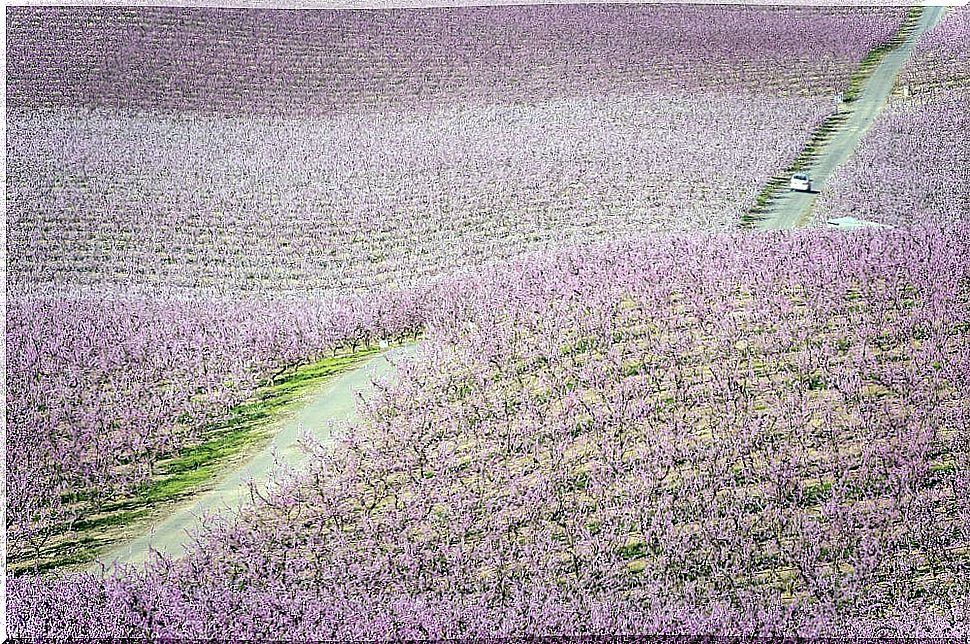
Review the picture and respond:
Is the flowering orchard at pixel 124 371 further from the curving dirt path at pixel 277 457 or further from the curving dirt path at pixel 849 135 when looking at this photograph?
the curving dirt path at pixel 849 135

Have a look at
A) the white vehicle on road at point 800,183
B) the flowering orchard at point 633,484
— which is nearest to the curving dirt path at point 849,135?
the white vehicle on road at point 800,183

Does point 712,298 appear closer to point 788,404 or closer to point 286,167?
point 788,404

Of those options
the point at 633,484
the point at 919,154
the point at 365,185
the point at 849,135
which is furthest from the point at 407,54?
the point at 633,484

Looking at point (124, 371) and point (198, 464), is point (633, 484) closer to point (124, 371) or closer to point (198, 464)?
point (198, 464)

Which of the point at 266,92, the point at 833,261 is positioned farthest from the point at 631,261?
the point at 266,92

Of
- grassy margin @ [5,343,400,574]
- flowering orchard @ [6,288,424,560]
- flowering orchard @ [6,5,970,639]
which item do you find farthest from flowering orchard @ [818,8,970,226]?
grassy margin @ [5,343,400,574]

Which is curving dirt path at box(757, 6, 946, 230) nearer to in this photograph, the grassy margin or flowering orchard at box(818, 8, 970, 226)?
flowering orchard at box(818, 8, 970, 226)
